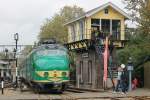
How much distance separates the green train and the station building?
28.4 feet

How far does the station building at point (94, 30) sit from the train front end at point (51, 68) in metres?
8.69

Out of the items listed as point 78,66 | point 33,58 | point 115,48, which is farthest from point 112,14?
point 33,58

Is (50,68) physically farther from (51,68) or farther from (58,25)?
(58,25)

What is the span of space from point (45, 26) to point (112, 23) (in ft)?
141

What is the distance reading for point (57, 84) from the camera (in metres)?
35.4

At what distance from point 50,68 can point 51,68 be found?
73 mm

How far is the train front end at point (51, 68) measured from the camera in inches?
1396

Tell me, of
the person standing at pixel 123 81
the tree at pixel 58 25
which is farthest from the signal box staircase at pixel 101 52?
the tree at pixel 58 25

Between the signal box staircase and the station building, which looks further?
the station building

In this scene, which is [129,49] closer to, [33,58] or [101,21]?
[101,21]

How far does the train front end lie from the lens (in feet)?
116

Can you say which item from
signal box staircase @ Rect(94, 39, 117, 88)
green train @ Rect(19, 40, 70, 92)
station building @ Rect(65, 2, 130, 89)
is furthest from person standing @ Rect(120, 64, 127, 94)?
station building @ Rect(65, 2, 130, 89)

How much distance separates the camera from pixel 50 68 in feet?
117

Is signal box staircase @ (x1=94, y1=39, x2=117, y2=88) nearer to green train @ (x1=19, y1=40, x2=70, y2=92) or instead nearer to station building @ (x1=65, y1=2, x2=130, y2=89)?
station building @ (x1=65, y1=2, x2=130, y2=89)
